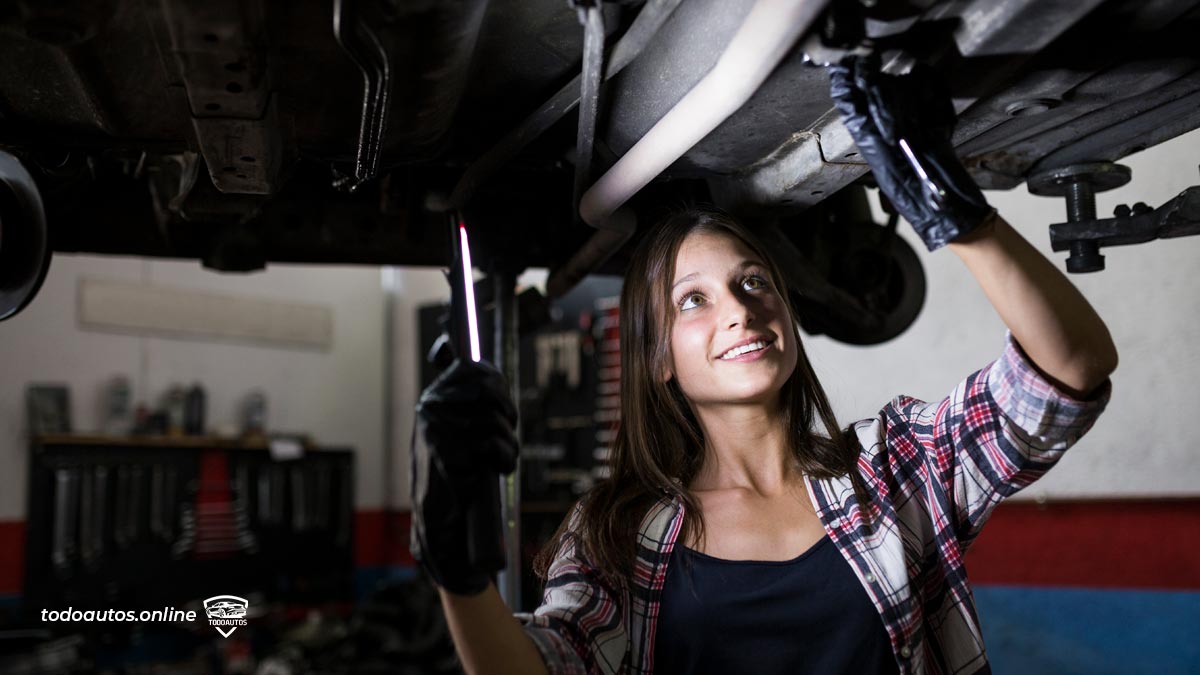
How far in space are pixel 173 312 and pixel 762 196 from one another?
4684 millimetres

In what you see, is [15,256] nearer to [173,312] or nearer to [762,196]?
[762,196]

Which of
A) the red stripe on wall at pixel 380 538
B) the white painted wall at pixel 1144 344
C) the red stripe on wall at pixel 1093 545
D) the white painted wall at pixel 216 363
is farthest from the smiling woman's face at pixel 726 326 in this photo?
the red stripe on wall at pixel 380 538

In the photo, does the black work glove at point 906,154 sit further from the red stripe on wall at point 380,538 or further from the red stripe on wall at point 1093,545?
the red stripe on wall at point 380,538

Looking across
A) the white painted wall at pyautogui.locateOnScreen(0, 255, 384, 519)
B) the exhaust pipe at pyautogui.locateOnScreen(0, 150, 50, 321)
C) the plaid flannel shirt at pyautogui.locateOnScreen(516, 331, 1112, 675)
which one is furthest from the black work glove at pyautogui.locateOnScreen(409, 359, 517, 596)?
the white painted wall at pyautogui.locateOnScreen(0, 255, 384, 519)

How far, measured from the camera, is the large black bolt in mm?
1450

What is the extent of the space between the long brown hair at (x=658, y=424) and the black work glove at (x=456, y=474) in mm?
374

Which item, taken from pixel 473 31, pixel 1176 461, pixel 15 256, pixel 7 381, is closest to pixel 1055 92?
pixel 473 31

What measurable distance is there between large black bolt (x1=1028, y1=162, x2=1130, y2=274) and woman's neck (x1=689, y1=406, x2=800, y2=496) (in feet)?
1.88

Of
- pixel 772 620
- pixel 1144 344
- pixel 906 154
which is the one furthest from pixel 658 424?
pixel 1144 344

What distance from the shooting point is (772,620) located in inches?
48.2

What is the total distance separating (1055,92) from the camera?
1.16 meters

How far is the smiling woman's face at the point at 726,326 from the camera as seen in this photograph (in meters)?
1.34

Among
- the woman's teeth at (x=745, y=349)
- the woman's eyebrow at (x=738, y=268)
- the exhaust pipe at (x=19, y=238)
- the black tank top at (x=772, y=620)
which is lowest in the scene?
the black tank top at (x=772, y=620)

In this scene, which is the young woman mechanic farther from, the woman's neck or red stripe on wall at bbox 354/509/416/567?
red stripe on wall at bbox 354/509/416/567
